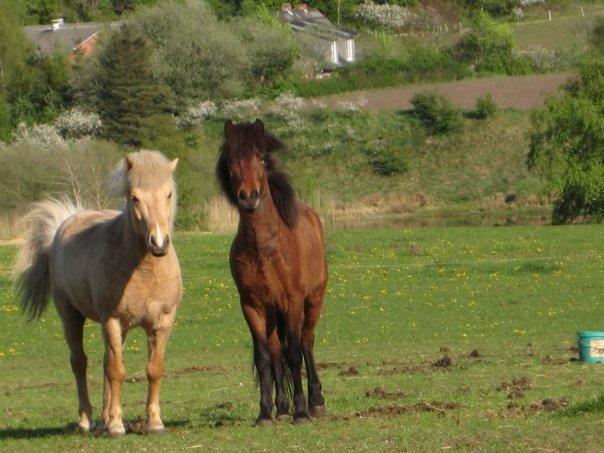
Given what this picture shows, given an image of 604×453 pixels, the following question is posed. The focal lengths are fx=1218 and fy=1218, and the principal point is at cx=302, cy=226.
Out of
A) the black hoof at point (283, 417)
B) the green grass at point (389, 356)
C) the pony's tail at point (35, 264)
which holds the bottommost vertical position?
the green grass at point (389, 356)

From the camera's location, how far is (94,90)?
7369 cm

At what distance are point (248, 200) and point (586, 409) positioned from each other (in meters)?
3.21

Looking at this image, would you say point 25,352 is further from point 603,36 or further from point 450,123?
point 603,36

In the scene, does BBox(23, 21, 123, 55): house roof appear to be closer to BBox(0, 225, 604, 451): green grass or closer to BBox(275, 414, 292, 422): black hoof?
BBox(0, 225, 604, 451): green grass

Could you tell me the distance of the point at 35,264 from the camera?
1238 cm

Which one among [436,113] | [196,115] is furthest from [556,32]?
[196,115]

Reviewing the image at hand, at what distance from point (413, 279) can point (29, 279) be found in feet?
59.9

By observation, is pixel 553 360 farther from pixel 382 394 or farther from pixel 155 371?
pixel 155 371

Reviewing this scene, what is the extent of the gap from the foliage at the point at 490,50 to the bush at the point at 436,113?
57.1ft

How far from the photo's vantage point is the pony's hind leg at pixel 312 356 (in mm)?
11148

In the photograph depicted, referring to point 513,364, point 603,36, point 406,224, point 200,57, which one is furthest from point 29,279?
point 603,36

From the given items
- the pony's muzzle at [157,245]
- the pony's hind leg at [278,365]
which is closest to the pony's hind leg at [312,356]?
the pony's hind leg at [278,365]

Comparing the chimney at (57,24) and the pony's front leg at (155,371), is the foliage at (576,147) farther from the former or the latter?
the chimney at (57,24)

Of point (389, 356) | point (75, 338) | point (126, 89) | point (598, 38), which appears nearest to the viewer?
point (75, 338)
